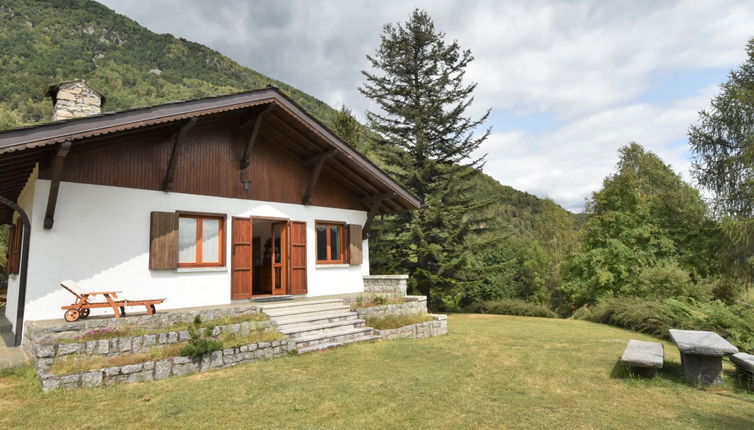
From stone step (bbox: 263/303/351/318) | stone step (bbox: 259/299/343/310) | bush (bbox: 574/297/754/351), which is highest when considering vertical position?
stone step (bbox: 259/299/343/310)

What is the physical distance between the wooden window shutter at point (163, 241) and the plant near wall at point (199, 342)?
6.94 feet

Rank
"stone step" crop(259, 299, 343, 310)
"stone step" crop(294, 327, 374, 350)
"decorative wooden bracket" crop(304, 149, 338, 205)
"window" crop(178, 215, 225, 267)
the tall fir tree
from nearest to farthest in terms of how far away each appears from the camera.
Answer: "stone step" crop(294, 327, 374, 350) < "stone step" crop(259, 299, 343, 310) < "window" crop(178, 215, 225, 267) < "decorative wooden bracket" crop(304, 149, 338, 205) < the tall fir tree

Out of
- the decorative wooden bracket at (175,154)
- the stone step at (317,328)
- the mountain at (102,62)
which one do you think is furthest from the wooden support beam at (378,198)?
the mountain at (102,62)

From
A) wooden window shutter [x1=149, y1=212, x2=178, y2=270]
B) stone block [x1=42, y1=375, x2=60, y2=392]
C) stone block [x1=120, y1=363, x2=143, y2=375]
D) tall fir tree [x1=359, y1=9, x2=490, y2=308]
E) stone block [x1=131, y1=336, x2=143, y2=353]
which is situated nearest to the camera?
stone block [x1=42, y1=375, x2=60, y2=392]

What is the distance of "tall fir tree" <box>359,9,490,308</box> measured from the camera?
19.0 meters

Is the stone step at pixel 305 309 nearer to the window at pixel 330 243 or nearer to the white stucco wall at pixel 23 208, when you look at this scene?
the window at pixel 330 243

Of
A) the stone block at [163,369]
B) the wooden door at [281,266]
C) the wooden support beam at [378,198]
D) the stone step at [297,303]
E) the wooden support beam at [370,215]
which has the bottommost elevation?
the stone block at [163,369]

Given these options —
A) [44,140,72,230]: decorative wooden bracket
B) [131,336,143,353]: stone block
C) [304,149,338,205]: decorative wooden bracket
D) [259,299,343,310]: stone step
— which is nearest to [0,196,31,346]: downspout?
[44,140,72,230]: decorative wooden bracket

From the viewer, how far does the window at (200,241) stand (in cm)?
962

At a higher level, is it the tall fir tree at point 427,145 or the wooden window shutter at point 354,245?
the tall fir tree at point 427,145

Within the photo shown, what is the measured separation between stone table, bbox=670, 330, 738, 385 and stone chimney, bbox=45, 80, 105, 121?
13.5 meters

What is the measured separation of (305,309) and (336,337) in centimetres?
141

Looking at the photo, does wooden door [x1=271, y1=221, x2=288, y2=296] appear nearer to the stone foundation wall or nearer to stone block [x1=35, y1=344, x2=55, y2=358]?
the stone foundation wall

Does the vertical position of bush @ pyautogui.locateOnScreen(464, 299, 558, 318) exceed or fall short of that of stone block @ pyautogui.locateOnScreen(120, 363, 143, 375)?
it falls short
